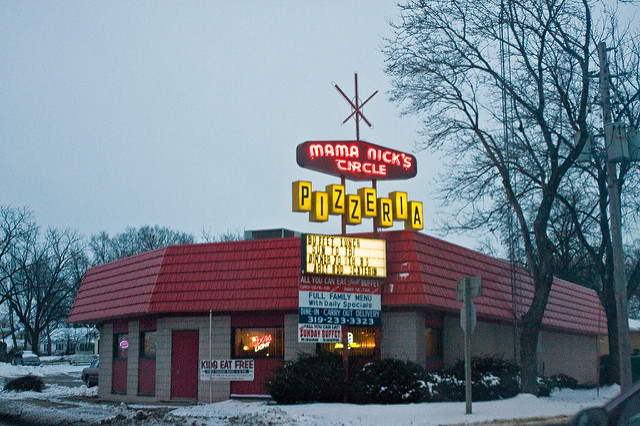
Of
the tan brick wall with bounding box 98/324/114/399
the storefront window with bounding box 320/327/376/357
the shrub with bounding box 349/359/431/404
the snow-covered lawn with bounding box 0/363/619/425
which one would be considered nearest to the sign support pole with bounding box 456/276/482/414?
the snow-covered lawn with bounding box 0/363/619/425

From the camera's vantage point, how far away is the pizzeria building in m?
21.3

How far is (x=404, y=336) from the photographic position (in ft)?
70.2

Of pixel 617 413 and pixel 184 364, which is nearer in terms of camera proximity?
pixel 617 413

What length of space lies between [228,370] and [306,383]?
3.50 m

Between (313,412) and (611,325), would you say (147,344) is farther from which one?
(611,325)

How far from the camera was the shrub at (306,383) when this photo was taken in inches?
765

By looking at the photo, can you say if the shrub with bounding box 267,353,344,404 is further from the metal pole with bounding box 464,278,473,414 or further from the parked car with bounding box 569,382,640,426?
the parked car with bounding box 569,382,640,426

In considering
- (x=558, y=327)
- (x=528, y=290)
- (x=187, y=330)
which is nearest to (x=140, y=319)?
(x=187, y=330)

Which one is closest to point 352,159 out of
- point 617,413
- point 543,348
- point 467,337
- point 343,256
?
point 343,256

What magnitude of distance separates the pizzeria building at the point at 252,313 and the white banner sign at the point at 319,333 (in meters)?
0.12

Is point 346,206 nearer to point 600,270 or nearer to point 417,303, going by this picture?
point 417,303

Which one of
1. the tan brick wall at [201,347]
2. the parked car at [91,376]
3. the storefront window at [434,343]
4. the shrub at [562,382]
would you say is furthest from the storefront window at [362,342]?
the parked car at [91,376]

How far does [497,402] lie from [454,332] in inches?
189

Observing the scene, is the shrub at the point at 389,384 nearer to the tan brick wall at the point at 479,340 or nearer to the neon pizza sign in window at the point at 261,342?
the neon pizza sign in window at the point at 261,342
